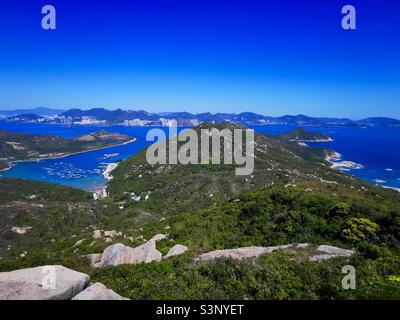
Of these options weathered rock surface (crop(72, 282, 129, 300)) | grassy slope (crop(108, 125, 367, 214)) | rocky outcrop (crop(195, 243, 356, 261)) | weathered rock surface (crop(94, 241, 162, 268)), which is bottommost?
grassy slope (crop(108, 125, 367, 214))

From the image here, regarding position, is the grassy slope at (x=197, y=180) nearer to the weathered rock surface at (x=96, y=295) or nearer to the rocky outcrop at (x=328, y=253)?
the rocky outcrop at (x=328, y=253)

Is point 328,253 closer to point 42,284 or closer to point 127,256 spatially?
point 127,256

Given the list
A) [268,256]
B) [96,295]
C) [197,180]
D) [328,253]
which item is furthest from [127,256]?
[197,180]

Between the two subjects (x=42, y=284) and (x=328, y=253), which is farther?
(x=328, y=253)

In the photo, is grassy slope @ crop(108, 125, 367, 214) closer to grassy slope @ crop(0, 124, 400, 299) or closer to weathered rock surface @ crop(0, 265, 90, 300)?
grassy slope @ crop(0, 124, 400, 299)

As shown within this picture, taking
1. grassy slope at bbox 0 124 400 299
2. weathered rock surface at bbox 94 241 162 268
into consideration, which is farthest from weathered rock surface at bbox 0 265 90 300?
weathered rock surface at bbox 94 241 162 268

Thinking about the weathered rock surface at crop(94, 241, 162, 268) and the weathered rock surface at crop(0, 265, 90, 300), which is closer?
the weathered rock surface at crop(0, 265, 90, 300)

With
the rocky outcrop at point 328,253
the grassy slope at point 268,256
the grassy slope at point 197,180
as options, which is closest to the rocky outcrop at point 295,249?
the rocky outcrop at point 328,253
